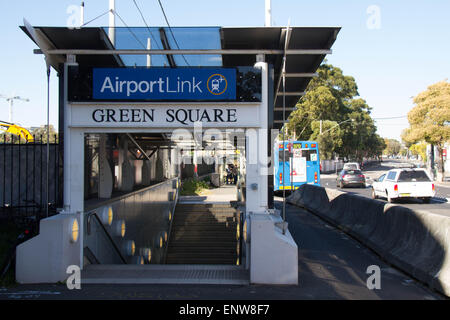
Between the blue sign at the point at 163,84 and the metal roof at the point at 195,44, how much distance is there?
346mm

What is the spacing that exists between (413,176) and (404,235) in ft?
47.5

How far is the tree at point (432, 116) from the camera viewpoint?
3875 centimetres

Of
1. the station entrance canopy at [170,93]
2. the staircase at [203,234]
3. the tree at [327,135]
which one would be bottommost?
the staircase at [203,234]

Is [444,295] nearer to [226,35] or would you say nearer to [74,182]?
[226,35]

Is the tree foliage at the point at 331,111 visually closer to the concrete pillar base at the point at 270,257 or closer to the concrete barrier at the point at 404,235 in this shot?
the concrete barrier at the point at 404,235

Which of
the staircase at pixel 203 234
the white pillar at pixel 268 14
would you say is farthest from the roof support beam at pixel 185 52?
the staircase at pixel 203 234

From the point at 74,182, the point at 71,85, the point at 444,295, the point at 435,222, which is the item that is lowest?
the point at 444,295

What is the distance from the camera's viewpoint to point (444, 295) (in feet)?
18.4

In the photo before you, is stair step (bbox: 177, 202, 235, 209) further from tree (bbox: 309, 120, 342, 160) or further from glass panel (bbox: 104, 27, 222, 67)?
tree (bbox: 309, 120, 342, 160)

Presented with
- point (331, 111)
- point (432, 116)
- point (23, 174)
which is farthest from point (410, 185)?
point (331, 111)

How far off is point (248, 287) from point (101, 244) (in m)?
3.64
